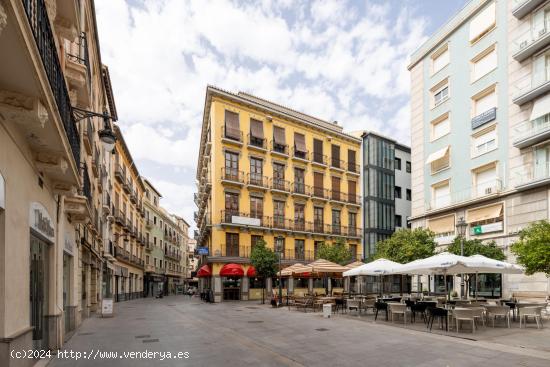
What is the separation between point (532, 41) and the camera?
21.8 m

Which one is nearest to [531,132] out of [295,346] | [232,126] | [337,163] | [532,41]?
[532,41]

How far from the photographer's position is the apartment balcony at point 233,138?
Result: 1374 inches

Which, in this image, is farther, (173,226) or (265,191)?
(173,226)

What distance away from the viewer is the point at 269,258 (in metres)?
29.3

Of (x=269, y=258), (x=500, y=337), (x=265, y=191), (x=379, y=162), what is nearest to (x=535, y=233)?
(x=500, y=337)

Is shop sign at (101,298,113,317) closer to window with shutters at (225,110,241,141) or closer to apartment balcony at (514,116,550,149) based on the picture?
window with shutters at (225,110,241,141)

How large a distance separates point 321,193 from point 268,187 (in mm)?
6895

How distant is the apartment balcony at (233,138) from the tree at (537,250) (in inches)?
980

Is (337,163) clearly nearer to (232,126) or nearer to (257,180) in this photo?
(257,180)

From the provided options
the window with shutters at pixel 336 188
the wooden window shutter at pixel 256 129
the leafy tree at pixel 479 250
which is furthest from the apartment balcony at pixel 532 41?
the window with shutters at pixel 336 188

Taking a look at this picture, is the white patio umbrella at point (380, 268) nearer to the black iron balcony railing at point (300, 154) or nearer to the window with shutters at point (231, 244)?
the window with shutters at point (231, 244)

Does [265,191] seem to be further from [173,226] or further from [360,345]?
[173,226]

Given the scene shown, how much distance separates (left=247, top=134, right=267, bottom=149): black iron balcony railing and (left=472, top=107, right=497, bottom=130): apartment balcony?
60.2 ft

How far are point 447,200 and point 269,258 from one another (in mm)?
13586
